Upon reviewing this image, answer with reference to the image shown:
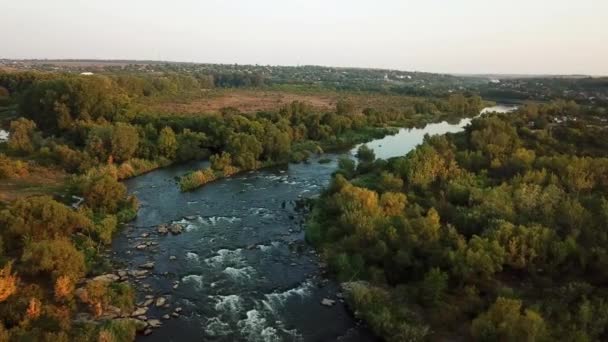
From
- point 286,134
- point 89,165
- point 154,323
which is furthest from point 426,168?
point 89,165

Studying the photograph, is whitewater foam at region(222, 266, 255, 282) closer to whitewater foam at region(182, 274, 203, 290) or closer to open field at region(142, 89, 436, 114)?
whitewater foam at region(182, 274, 203, 290)

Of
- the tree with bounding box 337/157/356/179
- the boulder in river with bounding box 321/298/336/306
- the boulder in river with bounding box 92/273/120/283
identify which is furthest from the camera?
the tree with bounding box 337/157/356/179

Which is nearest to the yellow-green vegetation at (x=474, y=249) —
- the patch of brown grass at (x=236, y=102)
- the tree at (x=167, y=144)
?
the tree at (x=167, y=144)

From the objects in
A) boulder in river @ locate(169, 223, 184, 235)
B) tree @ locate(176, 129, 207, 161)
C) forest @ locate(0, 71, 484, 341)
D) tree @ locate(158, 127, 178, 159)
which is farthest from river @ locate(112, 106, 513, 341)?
tree @ locate(176, 129, 207, 161)

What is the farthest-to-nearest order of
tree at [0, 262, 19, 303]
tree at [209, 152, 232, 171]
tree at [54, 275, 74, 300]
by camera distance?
tree at [209, 152, 232, 171] < tree at [54, 275, 74, 300] < tree at [0, 262, 19, 303]

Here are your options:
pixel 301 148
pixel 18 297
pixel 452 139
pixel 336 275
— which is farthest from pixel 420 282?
pixel 301 148
